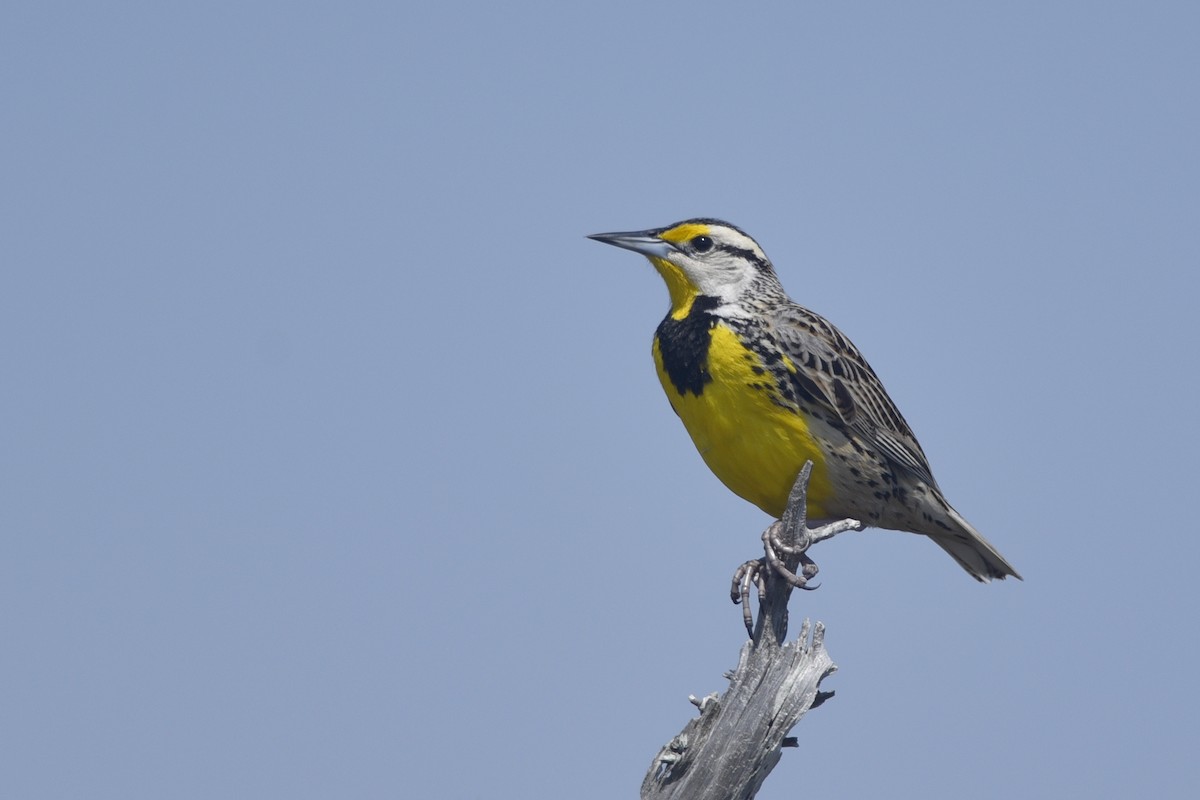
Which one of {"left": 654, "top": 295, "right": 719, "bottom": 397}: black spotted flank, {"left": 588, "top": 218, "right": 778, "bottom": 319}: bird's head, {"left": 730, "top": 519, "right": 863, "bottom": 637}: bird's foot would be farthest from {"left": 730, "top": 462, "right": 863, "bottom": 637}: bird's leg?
{"left": 588, "top": 218, "right": 778, "bottom": 319}: bird's head

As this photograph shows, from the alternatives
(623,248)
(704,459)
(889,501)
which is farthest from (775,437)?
(623,248)

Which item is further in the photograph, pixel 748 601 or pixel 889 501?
pixel 889 501

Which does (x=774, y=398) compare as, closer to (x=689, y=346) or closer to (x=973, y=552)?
(x=689, y=346)

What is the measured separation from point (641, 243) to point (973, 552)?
1.92 metres

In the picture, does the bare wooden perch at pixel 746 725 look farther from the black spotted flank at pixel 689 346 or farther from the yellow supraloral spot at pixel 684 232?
the yellow supraloral spot at pixel 684 232

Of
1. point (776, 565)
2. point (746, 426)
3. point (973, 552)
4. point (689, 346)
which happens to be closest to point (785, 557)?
point (776, 565)

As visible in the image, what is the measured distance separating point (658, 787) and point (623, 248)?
106 inches

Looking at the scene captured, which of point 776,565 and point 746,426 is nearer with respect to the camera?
point 776,565

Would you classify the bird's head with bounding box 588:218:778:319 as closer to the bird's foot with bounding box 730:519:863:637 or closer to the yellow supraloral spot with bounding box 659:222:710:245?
the yellow supraloral spot with bounding box 659:222:710:245

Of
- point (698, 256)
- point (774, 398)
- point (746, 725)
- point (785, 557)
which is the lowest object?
point (746, 725)

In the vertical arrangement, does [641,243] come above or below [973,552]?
above

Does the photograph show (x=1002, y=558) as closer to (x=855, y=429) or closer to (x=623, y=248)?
(x=855, y=429)

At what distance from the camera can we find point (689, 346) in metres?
6.32

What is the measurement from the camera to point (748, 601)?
5504 mm
